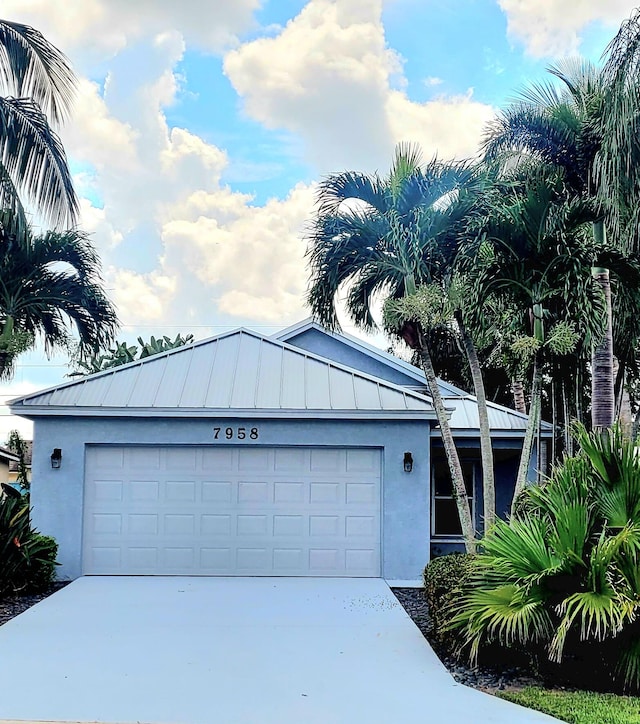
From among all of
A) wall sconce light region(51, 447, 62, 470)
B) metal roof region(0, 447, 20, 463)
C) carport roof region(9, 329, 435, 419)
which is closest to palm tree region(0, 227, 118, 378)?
carport roof region(9, 329, 435, 419)

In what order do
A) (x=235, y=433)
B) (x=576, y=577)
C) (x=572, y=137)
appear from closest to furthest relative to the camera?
(x=576, y=577)
(x=235, y=433)
(x=572, y=137)

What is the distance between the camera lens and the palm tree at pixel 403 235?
1070 centimetres

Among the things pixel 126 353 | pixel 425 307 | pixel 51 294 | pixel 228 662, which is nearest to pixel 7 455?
pixel 126 353

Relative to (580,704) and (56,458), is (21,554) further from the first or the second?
(580,704)

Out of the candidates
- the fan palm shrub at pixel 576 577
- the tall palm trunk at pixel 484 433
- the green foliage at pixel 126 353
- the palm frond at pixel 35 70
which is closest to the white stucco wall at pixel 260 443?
the tall palm trunk at pixel 484 433

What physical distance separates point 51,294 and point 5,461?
18776 mm

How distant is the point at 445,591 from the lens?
Answer: 340 inches

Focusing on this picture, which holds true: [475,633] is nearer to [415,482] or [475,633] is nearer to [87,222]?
[415,482]

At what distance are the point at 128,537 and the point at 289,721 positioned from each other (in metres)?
7.46

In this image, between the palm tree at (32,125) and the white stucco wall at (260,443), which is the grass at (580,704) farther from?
the palm tree at (32,125)

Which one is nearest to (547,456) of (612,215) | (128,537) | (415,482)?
(415,482)

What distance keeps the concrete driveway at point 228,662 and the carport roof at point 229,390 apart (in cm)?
298

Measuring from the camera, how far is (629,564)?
6.45m

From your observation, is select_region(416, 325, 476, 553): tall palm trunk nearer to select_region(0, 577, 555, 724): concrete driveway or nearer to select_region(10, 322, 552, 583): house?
select_region(10, 322, 552, 583): house
